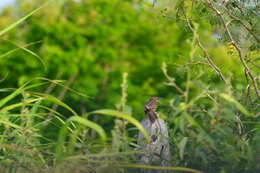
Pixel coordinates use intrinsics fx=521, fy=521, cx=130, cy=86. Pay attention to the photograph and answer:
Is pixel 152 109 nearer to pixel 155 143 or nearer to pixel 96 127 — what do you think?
pixel 155 143

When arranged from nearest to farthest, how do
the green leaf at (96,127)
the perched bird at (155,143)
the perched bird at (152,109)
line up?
the green leaf at (96,127)
the perched bird at (155,143)
the perched bird at (152,109)

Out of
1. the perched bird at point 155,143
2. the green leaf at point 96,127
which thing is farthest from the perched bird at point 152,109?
the green leaf at point 96,127

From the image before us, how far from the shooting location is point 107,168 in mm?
2395

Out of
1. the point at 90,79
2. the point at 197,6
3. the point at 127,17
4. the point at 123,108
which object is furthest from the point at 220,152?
the point at 127,17

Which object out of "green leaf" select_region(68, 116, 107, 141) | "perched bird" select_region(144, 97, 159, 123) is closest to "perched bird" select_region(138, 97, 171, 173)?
"perched bird" select_region(144, 97, 159, 123)

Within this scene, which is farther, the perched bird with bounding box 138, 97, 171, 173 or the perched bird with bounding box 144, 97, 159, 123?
the perched bird with bounding box 144, 97, 159, 123

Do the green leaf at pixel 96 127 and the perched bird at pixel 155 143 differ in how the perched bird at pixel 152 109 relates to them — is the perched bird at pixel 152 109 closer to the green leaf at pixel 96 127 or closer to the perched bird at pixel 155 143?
the perched bird at pixel 155 143

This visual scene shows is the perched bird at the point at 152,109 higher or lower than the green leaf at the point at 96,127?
higher

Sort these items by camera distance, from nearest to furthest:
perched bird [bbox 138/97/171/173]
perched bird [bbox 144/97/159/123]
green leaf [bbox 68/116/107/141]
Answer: green leaf [bbox 68/116/107/141] < perched bird [bbox 138/97/171/173] < perched bird [bbox 144/97/159/123]

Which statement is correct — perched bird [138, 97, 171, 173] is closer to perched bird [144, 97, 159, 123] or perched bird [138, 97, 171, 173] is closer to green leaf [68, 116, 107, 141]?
perched bird [144, 97, 159, 123]

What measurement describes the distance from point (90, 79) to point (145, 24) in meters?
2.48

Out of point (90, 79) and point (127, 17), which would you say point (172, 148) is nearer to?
point (90, 79)

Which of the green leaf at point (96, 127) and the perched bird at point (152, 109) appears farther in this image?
the perched bird at point (152, 109)

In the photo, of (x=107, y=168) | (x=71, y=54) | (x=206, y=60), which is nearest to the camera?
(x=107, y=168)
